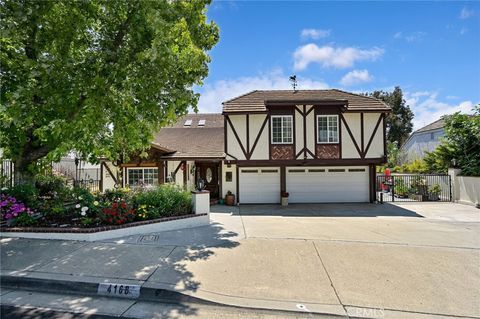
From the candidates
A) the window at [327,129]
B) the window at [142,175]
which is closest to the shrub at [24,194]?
the window at [142,175]

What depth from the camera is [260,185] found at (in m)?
15.3

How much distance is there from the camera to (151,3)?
269 inches

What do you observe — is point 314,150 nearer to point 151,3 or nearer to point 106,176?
point 151,3

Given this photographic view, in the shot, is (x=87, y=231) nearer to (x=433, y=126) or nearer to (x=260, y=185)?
(x=260, y=185)

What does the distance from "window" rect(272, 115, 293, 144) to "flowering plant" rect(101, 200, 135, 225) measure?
902cm

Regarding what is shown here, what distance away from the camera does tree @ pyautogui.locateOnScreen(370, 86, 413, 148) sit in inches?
1673

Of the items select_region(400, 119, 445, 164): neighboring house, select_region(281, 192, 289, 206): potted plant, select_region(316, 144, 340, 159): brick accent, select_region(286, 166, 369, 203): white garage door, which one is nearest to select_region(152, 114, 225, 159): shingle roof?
select_region(281, 192, 289, 206): potted plant

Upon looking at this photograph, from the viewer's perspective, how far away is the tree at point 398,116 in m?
42.5

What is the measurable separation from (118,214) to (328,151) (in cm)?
1115

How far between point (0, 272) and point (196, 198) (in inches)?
203

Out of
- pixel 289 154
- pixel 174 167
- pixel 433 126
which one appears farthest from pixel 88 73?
pixel 433 126

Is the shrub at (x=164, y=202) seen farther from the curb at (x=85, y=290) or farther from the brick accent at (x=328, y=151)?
the brick accent at (x=328, y=151)

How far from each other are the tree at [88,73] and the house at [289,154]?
704cm

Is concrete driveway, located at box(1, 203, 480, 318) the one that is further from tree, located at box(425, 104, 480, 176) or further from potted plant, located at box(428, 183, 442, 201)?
potted plant, located at box(428, 183, 442, 201)
